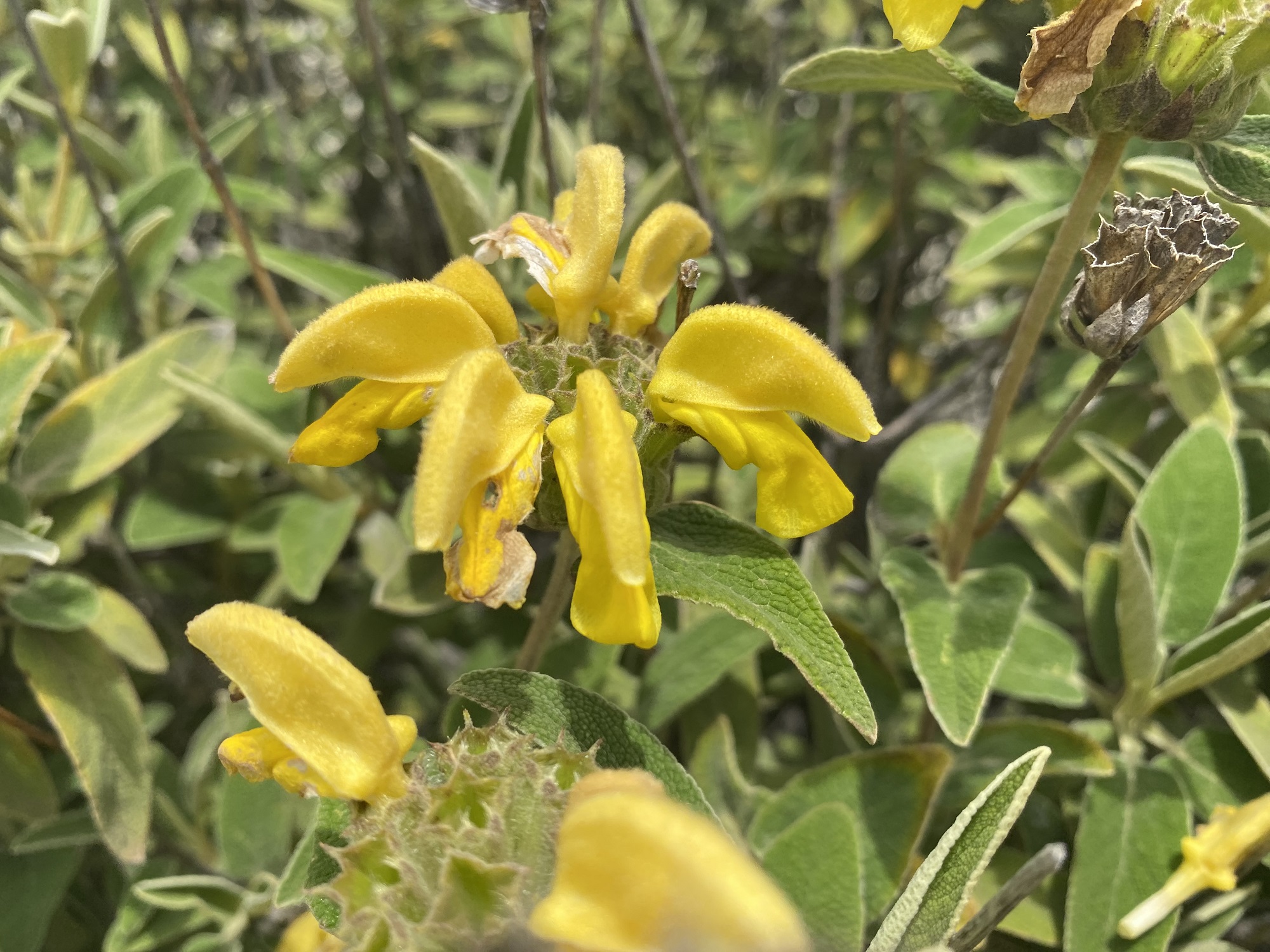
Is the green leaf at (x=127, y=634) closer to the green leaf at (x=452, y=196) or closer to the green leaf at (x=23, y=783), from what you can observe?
the green leaf at (x=23, y=783)

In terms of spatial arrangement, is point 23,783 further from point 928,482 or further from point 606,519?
point 928,482

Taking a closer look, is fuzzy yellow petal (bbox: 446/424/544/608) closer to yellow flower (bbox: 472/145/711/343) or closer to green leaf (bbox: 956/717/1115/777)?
yellow flower (bbox: 472/145/711/343)

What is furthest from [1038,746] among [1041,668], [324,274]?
[324,274]

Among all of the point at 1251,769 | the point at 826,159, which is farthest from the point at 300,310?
the point at 1251,769

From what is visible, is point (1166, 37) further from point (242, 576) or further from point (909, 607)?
point (242, 576)

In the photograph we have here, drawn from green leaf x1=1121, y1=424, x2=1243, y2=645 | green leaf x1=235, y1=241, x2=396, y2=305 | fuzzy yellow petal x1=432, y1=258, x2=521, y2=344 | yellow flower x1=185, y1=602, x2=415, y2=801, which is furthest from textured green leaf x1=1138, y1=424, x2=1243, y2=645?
green leaf x1=235, y1=241, x2=396, y2=305

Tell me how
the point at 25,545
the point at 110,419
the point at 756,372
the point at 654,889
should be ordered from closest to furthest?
the point at 654,889 → the point at 756,372 → the point at 25,545 → the point at 110,419

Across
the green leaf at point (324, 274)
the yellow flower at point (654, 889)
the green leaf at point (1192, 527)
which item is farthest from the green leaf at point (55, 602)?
the green leaf at point (1192, 527)
